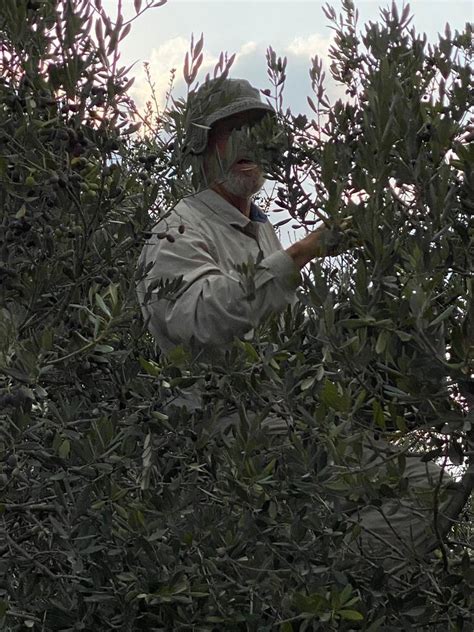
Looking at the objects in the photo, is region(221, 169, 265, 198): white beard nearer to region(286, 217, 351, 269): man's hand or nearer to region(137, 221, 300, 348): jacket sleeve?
region(137, 221, 300, 348): jacket sleeve

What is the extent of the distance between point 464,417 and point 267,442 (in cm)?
59

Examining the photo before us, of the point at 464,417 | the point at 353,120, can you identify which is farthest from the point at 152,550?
the point at 353,120

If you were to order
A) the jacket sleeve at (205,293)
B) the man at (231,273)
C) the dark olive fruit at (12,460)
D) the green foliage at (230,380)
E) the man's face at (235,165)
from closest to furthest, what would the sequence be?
the green foliage at (230,380), the dark olive fruit at (12,460), the man at (231,273), the jacket sleeve at (205,293), the man's face at (235,165)

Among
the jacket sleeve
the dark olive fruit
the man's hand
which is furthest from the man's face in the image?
the dark olive fruit

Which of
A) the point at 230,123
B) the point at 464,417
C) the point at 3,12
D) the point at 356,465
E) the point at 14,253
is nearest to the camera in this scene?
the point at 464,417

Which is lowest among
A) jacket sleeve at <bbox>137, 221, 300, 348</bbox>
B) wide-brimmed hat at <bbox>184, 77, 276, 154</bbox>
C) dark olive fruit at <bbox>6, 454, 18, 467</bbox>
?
dark olive fruit at <bbox>6, 454, 18, 467</bbox>

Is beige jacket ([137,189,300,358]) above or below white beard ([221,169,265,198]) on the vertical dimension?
below

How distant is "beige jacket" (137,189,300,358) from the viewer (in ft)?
11.2

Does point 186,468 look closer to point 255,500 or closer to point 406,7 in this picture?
point 255,500

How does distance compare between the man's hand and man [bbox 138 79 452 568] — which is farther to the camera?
man [bbox 138 79 452 568]

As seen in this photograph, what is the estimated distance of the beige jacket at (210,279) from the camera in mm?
3426

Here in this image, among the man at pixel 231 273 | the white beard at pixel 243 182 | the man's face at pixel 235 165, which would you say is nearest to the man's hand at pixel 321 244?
the man at pixel 231 273

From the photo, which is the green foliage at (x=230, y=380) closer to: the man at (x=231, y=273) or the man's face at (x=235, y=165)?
the man at (x=231, y=273)

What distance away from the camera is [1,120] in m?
3.42
